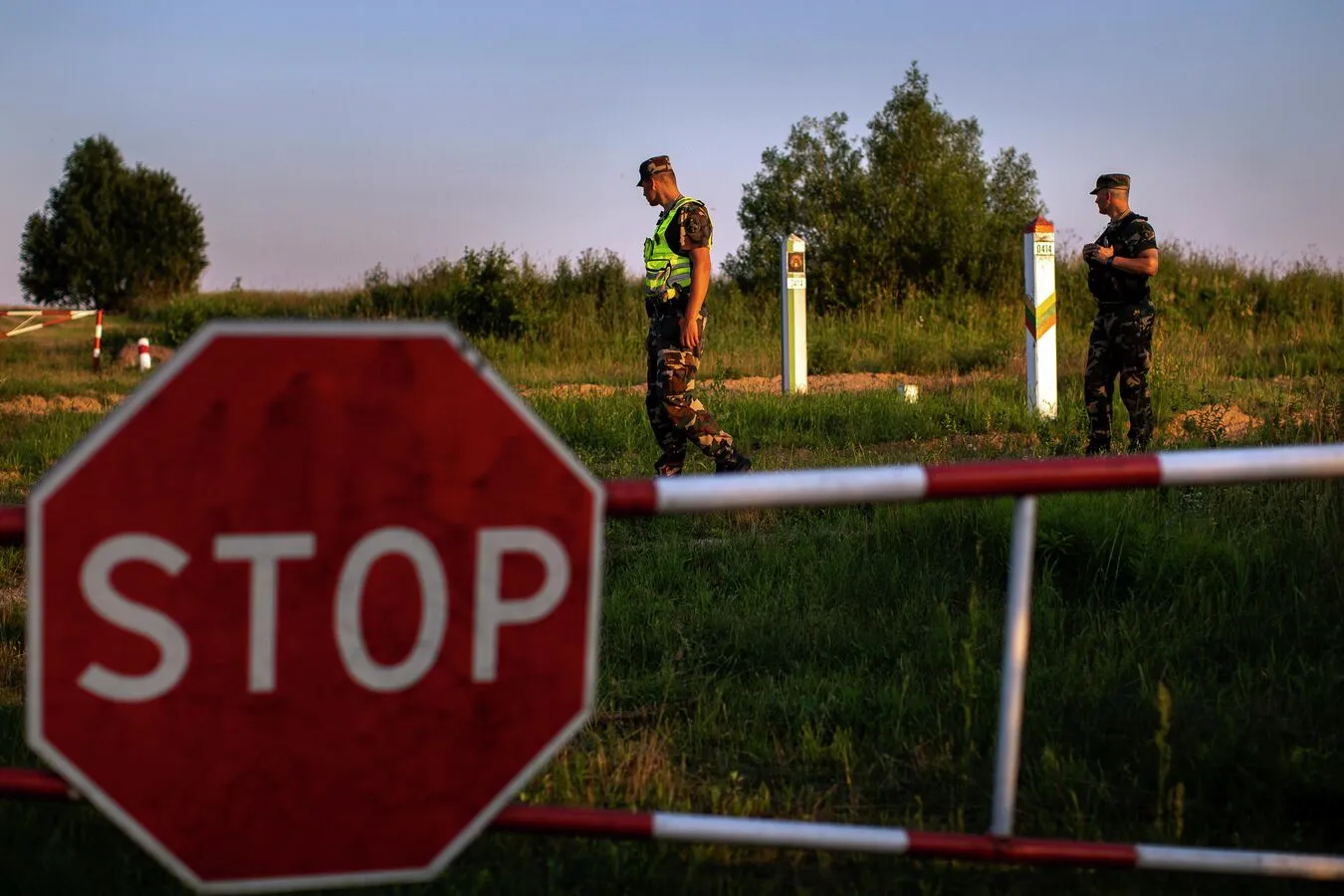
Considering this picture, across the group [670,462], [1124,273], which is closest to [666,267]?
[670,462]

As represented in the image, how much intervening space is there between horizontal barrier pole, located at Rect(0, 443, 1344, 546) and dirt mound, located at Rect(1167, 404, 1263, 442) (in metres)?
5.14

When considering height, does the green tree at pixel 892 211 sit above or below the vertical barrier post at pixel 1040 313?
above

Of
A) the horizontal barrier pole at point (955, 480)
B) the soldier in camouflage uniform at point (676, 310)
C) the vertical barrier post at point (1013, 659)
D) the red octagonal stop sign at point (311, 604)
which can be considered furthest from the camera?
the soldier in camouflage uniform at point (676, 310)

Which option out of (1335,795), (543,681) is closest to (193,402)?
(543,681)

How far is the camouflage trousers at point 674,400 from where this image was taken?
7.07m

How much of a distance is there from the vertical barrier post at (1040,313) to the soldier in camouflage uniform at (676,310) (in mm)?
3402

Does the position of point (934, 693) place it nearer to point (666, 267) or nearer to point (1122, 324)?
point (666, 267)

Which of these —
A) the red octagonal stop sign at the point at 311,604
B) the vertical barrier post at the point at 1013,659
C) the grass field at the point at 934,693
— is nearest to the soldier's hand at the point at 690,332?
the grass field at the point at 934,693

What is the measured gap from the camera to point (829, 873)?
104 inches

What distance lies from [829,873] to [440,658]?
1.18m

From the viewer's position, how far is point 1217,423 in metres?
7.60

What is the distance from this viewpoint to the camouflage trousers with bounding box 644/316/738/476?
707 centimetres

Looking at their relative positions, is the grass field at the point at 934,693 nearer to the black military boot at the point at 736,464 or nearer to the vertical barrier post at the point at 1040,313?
the black military boot at the point at 736,464

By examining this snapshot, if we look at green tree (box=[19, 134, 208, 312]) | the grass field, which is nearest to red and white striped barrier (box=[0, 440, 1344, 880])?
the grass field
